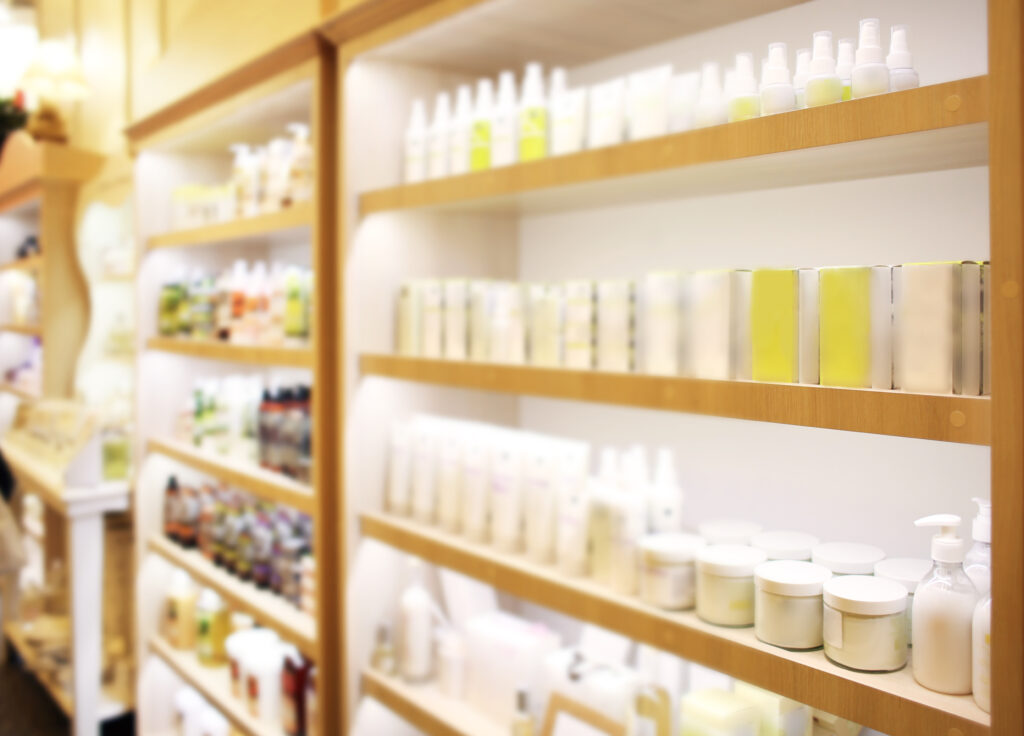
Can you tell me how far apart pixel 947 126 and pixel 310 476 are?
1746mm

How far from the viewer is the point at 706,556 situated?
134 centimetres

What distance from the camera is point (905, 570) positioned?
4.03 ft

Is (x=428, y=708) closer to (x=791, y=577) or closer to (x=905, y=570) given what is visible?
(x=791, y=577)

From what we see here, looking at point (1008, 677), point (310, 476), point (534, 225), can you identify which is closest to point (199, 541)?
point (310, 476)

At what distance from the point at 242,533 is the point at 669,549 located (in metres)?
1.72

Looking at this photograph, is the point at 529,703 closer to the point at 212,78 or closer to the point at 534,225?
the point at 534,225

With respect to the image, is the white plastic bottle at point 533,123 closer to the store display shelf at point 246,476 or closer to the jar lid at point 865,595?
the jar lid at point 865,595

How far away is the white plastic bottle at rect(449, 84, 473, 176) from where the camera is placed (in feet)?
5.85

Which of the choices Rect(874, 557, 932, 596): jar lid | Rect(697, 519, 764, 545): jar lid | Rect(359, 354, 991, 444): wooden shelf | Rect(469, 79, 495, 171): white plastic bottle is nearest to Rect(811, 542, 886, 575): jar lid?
Rect(874, 557, 932, 596): jar lid

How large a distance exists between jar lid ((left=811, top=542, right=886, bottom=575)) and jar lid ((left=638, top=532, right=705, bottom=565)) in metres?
0.19

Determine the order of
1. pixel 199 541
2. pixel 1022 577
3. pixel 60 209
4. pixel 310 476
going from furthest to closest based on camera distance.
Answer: pixel 60 209 < pixel 199 541 < pixel 310 476 < pixel 1022 577

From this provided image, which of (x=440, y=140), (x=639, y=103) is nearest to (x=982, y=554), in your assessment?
(x=639, y=103)

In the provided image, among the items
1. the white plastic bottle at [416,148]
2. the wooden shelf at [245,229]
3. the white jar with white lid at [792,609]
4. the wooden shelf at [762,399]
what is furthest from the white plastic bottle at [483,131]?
the white jar with white lid at [792,609]

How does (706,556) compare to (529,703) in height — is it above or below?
above
